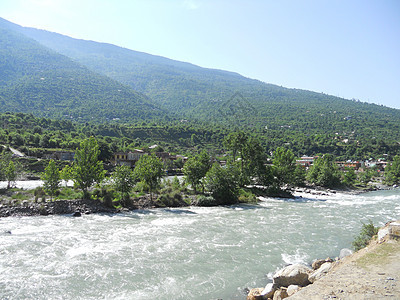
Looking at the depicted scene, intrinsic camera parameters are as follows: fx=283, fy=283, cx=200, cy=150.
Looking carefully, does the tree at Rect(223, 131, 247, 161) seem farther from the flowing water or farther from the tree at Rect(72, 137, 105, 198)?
the tree at Rect(72, 137, 105, 198)

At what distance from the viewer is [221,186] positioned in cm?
3616

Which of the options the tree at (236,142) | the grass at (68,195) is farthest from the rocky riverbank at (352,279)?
the tree at (236,142)

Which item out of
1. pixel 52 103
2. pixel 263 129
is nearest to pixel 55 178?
pixel 263 129

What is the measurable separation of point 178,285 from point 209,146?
353ft

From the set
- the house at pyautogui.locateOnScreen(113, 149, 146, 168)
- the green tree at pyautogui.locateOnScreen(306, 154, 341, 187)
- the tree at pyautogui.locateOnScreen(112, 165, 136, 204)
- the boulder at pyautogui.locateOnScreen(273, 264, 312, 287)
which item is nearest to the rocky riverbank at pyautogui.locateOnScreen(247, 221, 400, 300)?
the boulder at pyautogui.locateOnScreen(273, 264, 312, 287)

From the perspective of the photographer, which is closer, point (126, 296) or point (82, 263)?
point (126, 296)

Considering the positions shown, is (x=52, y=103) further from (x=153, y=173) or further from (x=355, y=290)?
(x=355, y=290)

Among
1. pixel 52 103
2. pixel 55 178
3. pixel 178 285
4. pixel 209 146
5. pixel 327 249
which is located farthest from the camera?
pixel 52 103

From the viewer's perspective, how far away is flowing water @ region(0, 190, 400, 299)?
40.6 feet

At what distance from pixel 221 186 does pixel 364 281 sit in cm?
2759

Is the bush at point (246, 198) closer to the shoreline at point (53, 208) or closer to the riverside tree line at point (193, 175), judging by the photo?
the riverside tree line at point (193, 175)

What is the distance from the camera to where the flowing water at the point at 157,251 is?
12383 millimetres

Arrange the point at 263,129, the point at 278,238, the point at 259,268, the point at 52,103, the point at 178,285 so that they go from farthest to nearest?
the point at 52,103 → the point at 263,129 → the point at 278,238 → the point at 259,268 → the point at 178,285

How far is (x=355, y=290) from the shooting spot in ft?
26.4
